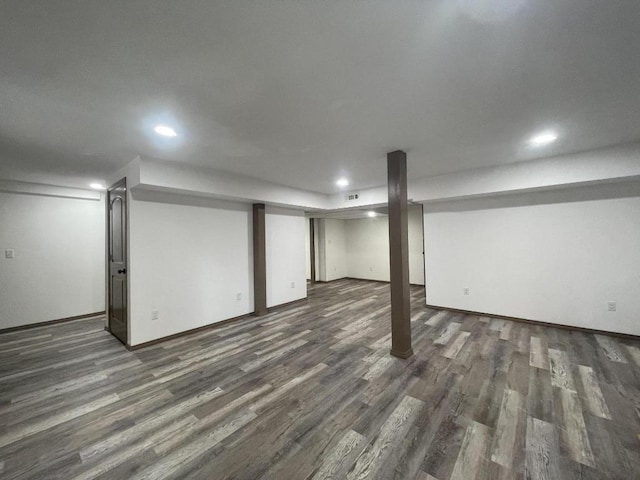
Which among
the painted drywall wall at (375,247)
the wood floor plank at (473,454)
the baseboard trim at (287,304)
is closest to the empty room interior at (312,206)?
the wood floor plank at (473,454)

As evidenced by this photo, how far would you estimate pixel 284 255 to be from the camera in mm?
5418

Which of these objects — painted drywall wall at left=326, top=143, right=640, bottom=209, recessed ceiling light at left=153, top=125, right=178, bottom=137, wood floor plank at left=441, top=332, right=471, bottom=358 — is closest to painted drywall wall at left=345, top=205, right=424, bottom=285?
painted drywall wall at left=326, top=143, right=640, bottom=209

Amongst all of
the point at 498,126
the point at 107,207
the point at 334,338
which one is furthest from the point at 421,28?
the point at 107,207

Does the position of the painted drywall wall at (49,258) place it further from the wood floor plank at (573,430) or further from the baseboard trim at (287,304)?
the wood floor plank at (573,430)

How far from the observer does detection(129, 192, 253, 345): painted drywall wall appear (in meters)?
3.37

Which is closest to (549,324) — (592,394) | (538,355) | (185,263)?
(538,355)

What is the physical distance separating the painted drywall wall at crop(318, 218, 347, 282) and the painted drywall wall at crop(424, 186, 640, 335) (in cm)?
375

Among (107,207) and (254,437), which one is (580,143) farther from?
(107,207)

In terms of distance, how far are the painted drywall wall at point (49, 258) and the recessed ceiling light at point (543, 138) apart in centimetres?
701

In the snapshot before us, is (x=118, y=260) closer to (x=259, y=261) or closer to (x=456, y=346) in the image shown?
(x=259, y=261)

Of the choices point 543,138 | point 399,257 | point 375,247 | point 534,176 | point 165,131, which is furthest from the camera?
point 375,247

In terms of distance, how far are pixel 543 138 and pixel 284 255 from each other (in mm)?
4468

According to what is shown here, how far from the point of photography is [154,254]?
11.5 ft

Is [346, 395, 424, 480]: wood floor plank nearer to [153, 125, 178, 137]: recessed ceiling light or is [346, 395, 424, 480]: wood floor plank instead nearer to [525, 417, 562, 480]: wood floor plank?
[525, 417, 562, 480]: wood floor plank
